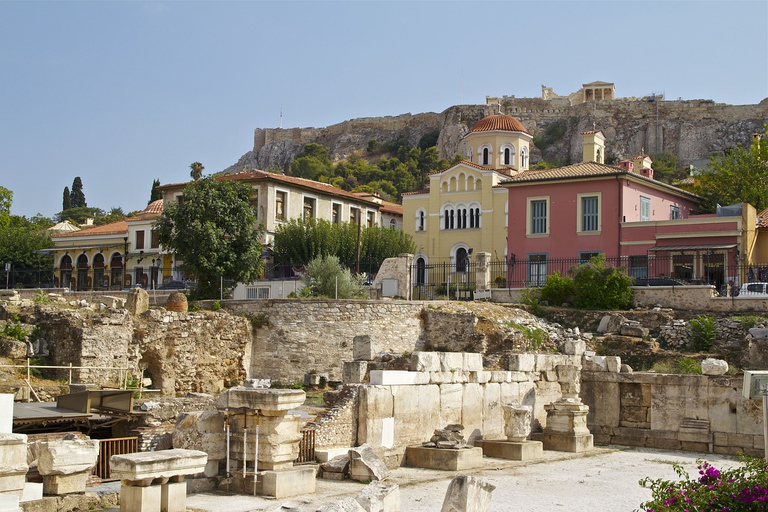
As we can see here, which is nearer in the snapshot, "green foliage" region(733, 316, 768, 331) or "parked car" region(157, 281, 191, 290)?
"green foliage" region(733, 316, 768, 331)

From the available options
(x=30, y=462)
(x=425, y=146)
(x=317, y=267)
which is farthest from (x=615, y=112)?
(x=30, y=462)

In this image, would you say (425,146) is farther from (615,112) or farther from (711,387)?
(711,387)

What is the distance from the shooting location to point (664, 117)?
99.8 meters

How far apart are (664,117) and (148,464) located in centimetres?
9800

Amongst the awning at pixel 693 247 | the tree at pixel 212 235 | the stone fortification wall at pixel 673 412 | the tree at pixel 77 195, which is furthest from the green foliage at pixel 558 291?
the tree at pixel 77 195

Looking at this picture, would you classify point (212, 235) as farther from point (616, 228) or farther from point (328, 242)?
point (616, 228)

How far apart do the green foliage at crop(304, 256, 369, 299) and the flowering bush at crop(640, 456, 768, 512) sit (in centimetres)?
1946

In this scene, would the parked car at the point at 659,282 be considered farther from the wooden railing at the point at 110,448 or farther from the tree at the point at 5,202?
the tree at the point at 5,202

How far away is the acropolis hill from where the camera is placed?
95062mm

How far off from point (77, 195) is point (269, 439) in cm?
9008

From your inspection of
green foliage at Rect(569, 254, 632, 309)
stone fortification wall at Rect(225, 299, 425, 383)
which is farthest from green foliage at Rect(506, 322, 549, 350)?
stone fortification wall at Rect(225, 299, 425, 383)

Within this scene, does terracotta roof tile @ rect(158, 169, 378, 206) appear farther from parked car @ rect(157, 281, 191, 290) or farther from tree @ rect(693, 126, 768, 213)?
tree @ rect(693, 126, 768, 213)

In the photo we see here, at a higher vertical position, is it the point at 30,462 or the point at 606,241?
the point at 606,241

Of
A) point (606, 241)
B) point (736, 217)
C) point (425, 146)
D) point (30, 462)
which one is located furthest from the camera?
point (425, 146)
